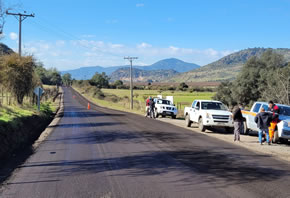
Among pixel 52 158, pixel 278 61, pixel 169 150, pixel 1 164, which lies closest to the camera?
pixel 1 164

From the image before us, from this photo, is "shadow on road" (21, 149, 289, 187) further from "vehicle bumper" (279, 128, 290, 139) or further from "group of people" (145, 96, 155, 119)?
"group of people" (145, 96, 155, 119)

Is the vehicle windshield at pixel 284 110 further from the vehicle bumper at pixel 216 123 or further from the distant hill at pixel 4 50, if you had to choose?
the distant hill at pixel 4 50

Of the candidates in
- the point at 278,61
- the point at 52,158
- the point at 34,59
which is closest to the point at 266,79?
the point at 278,61

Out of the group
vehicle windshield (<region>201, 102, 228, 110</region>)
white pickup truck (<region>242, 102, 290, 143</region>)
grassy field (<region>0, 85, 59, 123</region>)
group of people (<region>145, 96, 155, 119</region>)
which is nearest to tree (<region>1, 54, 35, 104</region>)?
grassy field (<region>0, 85, 59, 123</region>)

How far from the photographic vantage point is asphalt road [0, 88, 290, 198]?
669 cm

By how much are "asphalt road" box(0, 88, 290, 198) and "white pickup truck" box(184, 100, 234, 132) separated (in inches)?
205

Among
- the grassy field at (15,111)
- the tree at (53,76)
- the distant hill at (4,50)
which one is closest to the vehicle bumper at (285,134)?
the grassy field at (15,111)

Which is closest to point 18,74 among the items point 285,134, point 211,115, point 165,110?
point 165,110

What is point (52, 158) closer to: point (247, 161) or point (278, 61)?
point (247, 161)

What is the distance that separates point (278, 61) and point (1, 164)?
178 ft

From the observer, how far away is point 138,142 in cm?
1374

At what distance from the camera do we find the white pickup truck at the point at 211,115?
1836 centimetres

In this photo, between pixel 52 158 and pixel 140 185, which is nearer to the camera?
pixel 140 185

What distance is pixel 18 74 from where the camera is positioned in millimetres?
28750
